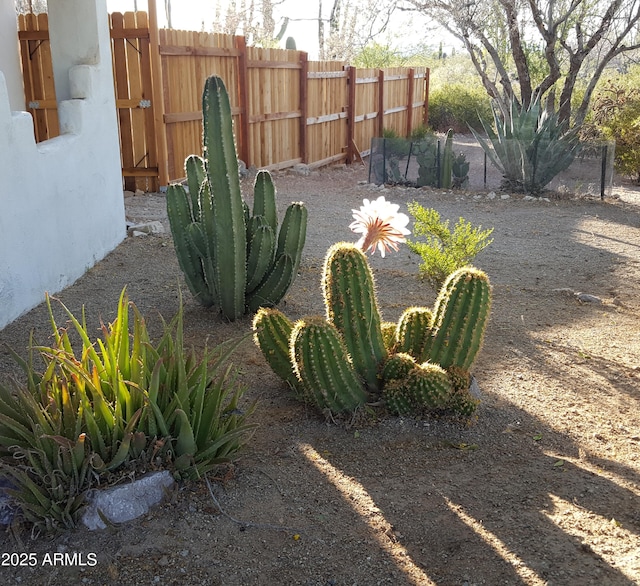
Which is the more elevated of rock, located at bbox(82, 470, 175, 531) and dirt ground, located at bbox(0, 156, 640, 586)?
rock, located at bbox(82, 470, 175, 531)

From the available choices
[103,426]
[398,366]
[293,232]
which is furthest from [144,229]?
[103,426]

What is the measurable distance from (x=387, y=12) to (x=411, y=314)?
529 inches

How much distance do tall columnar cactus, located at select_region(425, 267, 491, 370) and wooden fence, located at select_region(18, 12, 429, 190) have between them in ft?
23.9

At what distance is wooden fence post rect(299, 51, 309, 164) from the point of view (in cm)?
1359

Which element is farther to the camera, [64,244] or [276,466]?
[64,244]

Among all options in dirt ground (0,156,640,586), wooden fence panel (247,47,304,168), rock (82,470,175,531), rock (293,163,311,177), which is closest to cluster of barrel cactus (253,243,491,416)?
dirt ground (0,156,640,586)

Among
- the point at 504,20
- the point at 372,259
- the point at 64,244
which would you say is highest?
the point at 504,20

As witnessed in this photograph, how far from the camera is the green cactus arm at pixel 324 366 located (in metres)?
3.20

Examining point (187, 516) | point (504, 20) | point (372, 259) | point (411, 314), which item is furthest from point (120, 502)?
point (504, 20)

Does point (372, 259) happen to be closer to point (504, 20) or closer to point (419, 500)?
point (419, 500)

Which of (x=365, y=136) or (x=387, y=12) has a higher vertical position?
(x=387, y=12)

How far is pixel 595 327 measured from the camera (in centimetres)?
512

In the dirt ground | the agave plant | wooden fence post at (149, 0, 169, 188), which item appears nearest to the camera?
the dirt ground

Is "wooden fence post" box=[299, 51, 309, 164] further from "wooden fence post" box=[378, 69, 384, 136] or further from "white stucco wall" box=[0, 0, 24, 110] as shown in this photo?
"white stucco wall" box=[0, 0, 24, 110]
